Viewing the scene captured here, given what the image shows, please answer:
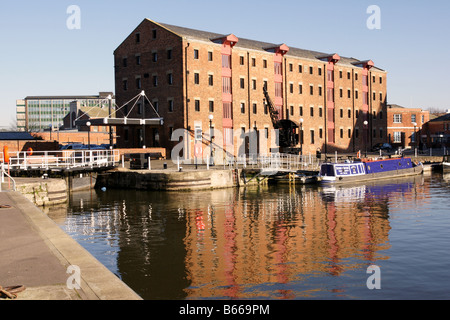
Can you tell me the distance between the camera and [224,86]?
190ft

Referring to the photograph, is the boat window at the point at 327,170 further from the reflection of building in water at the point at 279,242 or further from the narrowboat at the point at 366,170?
the reflection of building in water at the point at 279,242

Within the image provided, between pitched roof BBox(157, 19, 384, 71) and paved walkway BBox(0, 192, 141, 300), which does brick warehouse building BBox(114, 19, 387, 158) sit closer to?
pitched roof BBox(157, 19, 384, 71)

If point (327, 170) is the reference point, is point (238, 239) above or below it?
below

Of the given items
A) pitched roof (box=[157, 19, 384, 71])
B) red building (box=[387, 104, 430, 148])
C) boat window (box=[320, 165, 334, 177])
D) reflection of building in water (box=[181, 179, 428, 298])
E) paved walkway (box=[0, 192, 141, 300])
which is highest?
pitched roof (box=[157, 19, 384, 71])

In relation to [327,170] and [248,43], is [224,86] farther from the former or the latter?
[327,170]

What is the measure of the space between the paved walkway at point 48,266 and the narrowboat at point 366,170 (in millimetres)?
31429

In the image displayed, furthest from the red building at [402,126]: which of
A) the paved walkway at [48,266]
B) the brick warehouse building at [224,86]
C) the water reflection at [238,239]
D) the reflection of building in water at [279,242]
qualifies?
the paved walkway at [48,266]

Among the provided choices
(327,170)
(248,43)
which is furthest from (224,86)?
(327,170)

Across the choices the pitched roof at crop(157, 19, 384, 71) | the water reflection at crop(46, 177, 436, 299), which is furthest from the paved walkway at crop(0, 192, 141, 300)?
the pitched roof at crop(157, 19, 384, 71)

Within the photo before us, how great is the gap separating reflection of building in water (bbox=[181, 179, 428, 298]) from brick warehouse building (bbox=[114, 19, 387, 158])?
2461 centimetres

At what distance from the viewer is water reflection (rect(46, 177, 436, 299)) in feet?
44.4

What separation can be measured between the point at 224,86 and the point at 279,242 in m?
40.3
